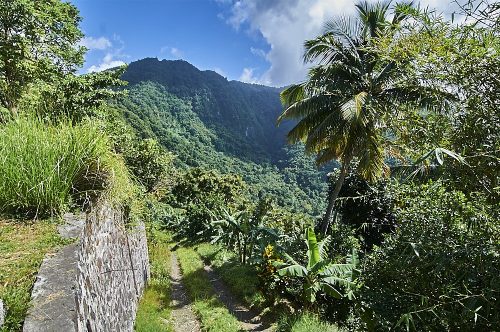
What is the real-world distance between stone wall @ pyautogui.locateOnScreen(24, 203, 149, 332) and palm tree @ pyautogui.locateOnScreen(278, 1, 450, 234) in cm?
782

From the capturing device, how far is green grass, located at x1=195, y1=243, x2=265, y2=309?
385 inches

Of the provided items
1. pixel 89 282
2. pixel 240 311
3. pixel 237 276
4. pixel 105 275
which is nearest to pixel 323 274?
pixel 240 311

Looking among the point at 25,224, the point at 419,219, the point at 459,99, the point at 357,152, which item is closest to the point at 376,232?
the point at 357,152

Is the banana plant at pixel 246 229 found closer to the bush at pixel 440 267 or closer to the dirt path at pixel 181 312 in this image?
the dirt path at pixel 181 312

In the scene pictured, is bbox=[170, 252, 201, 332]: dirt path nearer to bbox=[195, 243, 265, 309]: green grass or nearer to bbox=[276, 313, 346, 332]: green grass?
bbox=[195, 243, 265, 309]: green grass

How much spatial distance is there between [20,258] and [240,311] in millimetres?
7116

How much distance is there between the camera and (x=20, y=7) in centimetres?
1160

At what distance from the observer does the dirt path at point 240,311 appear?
8.16 metres

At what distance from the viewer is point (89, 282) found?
400cm

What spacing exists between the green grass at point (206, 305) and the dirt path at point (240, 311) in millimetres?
252

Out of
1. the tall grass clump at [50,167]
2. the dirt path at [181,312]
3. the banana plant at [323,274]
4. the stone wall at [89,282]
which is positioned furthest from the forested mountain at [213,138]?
the tall grass clump at [50,167]

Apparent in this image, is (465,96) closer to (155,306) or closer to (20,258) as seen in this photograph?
(20,258)

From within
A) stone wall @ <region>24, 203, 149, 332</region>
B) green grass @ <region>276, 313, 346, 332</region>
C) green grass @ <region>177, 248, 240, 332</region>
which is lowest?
green grass @ <region>177, 248, 240, 332</region>

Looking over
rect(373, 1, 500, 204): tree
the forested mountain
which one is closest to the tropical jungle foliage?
rect(373, 1, 500, 204): tree
